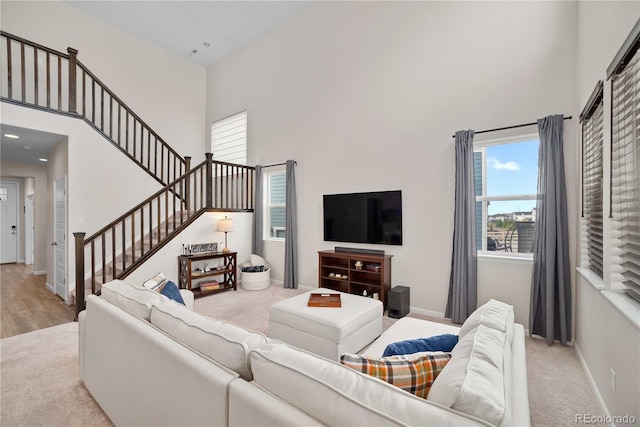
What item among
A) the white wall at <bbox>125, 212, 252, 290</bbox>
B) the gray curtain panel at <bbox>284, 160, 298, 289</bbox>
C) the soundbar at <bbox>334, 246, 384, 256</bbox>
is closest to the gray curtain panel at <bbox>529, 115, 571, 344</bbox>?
the soundbar at <bbox>334, 246, 384, 256</bbox>

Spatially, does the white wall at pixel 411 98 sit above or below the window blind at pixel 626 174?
above

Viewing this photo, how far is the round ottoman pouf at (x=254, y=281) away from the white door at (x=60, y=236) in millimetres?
2579

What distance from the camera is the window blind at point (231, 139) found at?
6.47 m

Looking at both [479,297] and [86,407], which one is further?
[479,297]

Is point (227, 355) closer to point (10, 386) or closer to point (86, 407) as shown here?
point (86, 407)

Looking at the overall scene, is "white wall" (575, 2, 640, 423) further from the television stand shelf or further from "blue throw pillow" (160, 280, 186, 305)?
"blue throw pillow" (160, 280, 186, 305)

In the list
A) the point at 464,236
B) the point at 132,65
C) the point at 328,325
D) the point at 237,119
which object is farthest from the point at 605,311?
the point at 132,65

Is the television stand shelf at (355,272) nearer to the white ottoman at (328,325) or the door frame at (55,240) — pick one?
the white ottoman at (328,325)

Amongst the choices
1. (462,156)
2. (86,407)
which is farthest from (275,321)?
(462,156)

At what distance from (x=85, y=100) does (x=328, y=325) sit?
215 inches

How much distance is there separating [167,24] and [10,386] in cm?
618

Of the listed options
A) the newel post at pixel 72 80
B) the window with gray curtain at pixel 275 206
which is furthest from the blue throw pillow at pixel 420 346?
the newel post at pixel 72 80

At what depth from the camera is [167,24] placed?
5824mm

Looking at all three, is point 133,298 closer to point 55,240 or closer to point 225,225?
point 225,225
